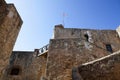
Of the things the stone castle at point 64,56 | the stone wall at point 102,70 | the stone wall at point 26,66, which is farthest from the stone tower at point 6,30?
the stone wall at point 26,66

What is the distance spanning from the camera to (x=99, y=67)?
307 cm

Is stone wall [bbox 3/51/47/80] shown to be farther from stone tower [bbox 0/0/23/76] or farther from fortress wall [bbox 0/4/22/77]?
stone tower [bbox 0/0/23/76]

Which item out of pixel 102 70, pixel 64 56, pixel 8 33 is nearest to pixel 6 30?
pixel 8 33

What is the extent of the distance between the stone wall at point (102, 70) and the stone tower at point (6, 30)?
3.55m

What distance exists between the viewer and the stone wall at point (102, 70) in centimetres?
287

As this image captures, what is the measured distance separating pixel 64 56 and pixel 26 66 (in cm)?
806

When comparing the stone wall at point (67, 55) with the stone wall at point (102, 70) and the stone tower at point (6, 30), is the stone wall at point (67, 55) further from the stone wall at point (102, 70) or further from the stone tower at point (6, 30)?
the stone wall at point (102, 70)

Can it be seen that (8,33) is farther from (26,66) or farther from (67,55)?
(26,66)

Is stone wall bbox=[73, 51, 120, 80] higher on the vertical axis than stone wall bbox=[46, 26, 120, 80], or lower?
lower

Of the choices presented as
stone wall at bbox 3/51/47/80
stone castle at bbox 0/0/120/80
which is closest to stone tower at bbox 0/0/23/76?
stone castle at bbox 0/0/120/80

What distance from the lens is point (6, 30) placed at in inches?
227

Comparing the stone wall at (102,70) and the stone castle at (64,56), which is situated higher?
the stone castle at (64,56)

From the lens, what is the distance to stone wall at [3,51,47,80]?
42.5 ft

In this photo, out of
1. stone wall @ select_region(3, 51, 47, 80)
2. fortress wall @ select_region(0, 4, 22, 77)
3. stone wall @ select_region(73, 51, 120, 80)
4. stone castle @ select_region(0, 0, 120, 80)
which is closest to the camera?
stone wall @ select_region(73, 51, 120, 80)
